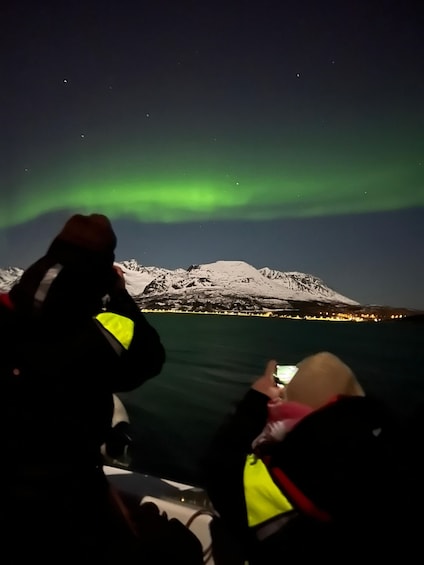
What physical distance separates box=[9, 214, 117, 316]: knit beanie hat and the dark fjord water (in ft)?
1.31

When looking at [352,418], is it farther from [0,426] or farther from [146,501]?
[146,501]

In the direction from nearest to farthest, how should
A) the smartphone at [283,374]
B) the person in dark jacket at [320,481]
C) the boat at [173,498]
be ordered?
the person in dark jacket at [320,481], the smartphone at [283,374], the boat at [173,498]

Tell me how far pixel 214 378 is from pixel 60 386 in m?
15.5

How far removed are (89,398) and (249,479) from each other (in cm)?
30

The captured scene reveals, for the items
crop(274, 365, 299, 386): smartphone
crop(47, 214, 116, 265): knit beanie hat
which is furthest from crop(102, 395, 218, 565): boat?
crop(47, 214, 116, 265): knit beanie hat

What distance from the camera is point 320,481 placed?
0.63 metres

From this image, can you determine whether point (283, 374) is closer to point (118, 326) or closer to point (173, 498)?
point (118, 326)

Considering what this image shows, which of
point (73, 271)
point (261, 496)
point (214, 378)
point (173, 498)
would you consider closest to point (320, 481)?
point (261, 496)

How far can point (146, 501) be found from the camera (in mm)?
1346

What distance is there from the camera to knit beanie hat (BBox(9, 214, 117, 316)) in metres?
0.77

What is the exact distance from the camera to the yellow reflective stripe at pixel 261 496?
26.7 inches

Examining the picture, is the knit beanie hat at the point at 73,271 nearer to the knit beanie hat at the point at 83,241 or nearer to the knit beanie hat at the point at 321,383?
the knit beanie hat at the point at 83,241

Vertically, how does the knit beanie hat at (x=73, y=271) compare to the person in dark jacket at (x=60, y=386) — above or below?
above

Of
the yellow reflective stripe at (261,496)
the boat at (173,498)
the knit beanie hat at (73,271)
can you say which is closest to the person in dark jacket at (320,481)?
the yellow reflective stripe at (261,496)
